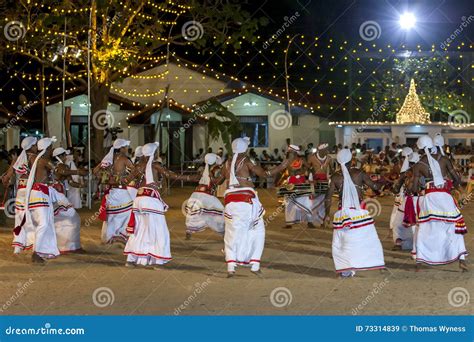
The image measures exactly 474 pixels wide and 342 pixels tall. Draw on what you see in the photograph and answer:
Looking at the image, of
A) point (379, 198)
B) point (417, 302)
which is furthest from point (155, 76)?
point (417, 302)

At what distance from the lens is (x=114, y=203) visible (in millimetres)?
14039

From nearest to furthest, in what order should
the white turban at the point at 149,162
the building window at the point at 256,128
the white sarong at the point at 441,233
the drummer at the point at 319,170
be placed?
1. the white sarong at the point at 441,233
2. the white turban at the point at 149,162
3. the drummer at the point at 319,170
4. the building window at the point at 256,128

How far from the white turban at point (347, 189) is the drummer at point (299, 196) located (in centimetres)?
545

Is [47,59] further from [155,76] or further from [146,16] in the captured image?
[155,76]

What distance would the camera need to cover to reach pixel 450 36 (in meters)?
38.5

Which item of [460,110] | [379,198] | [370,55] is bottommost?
[379,198]

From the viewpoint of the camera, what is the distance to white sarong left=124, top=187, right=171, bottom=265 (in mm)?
11844

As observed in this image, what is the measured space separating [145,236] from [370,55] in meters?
28.6

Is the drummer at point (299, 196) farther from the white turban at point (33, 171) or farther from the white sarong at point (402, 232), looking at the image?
the white turban at point (33, 171)

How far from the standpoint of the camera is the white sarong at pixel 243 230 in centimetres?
1114

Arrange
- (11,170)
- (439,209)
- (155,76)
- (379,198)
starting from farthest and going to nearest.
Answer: (155,76) < (379,198) < (11,170) < (439,209)

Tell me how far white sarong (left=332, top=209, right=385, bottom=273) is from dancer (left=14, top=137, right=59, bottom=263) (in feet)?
13.6

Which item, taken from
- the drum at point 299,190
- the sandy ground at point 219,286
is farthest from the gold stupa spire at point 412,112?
the sandy ground at point 219,286

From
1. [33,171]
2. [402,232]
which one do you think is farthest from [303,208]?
[33,171]
